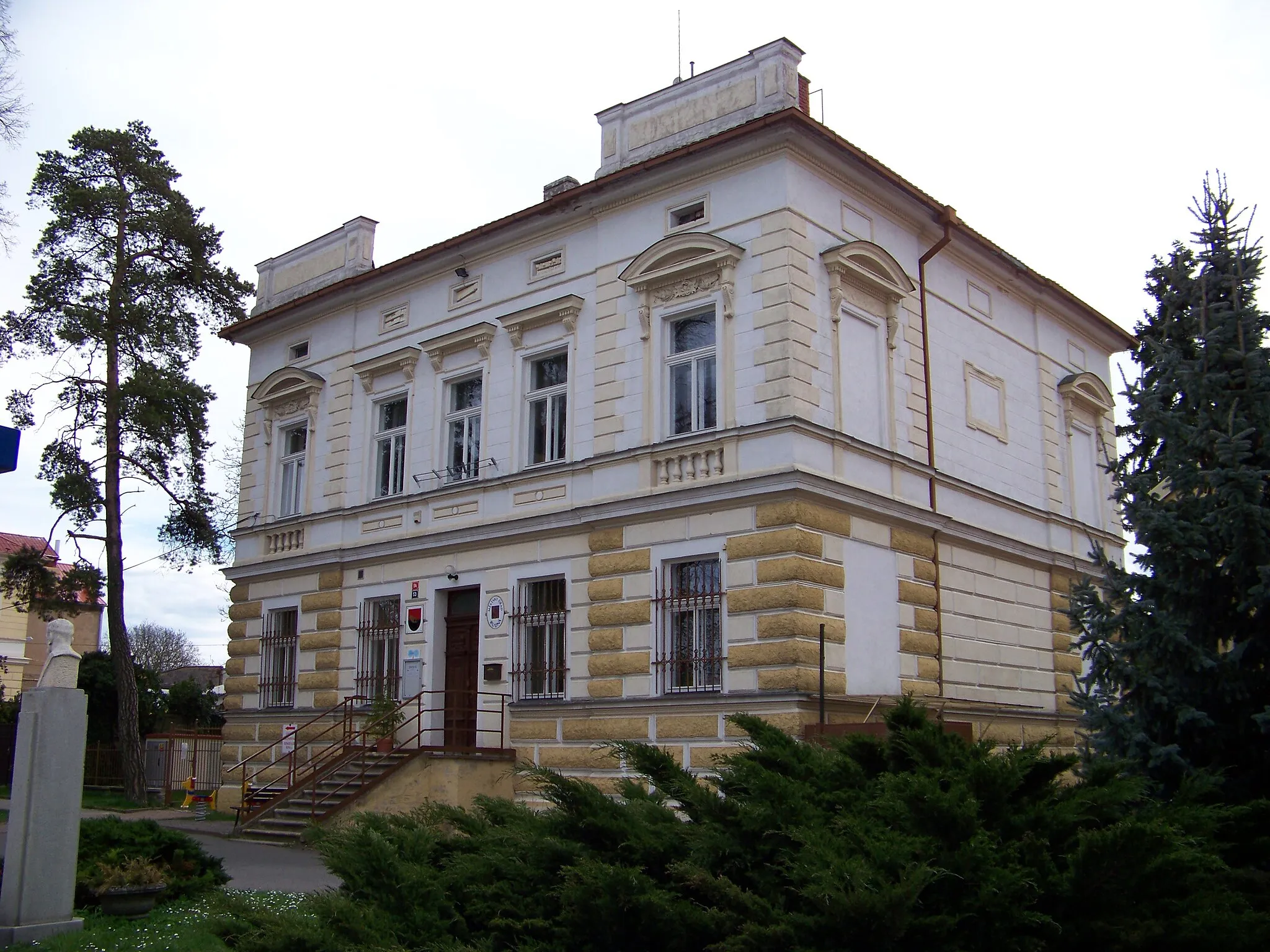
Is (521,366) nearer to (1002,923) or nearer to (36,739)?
(36,739)

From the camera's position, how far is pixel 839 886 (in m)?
4.85

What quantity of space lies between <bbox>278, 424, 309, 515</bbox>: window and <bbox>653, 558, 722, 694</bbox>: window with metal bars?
391 inches

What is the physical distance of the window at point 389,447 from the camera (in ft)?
70.2

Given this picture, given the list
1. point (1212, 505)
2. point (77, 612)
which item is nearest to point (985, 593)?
point (1212, 505)

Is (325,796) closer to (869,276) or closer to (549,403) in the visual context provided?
(549,403)

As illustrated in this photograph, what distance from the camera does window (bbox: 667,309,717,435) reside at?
1678cm

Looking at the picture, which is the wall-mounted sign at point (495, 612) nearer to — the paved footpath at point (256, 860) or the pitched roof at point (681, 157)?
the paved footpath at point (256, 860)

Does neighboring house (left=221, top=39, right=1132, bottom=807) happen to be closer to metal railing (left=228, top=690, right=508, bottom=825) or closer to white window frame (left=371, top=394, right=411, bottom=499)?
white window frame (left=371, top=394, right=411, bottom=499)

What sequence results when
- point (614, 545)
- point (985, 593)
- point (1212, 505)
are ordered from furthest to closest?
point (985, 593), point (614, 545), point (1212, 505)

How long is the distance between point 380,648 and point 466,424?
4.16 m

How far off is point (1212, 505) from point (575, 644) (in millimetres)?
9838

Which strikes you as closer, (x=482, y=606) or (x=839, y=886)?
(x=839, y=886)

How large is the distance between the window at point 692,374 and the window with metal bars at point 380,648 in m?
6.49

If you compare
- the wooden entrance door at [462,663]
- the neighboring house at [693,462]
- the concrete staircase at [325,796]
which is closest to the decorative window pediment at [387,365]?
the neighboring house at [693,462]
